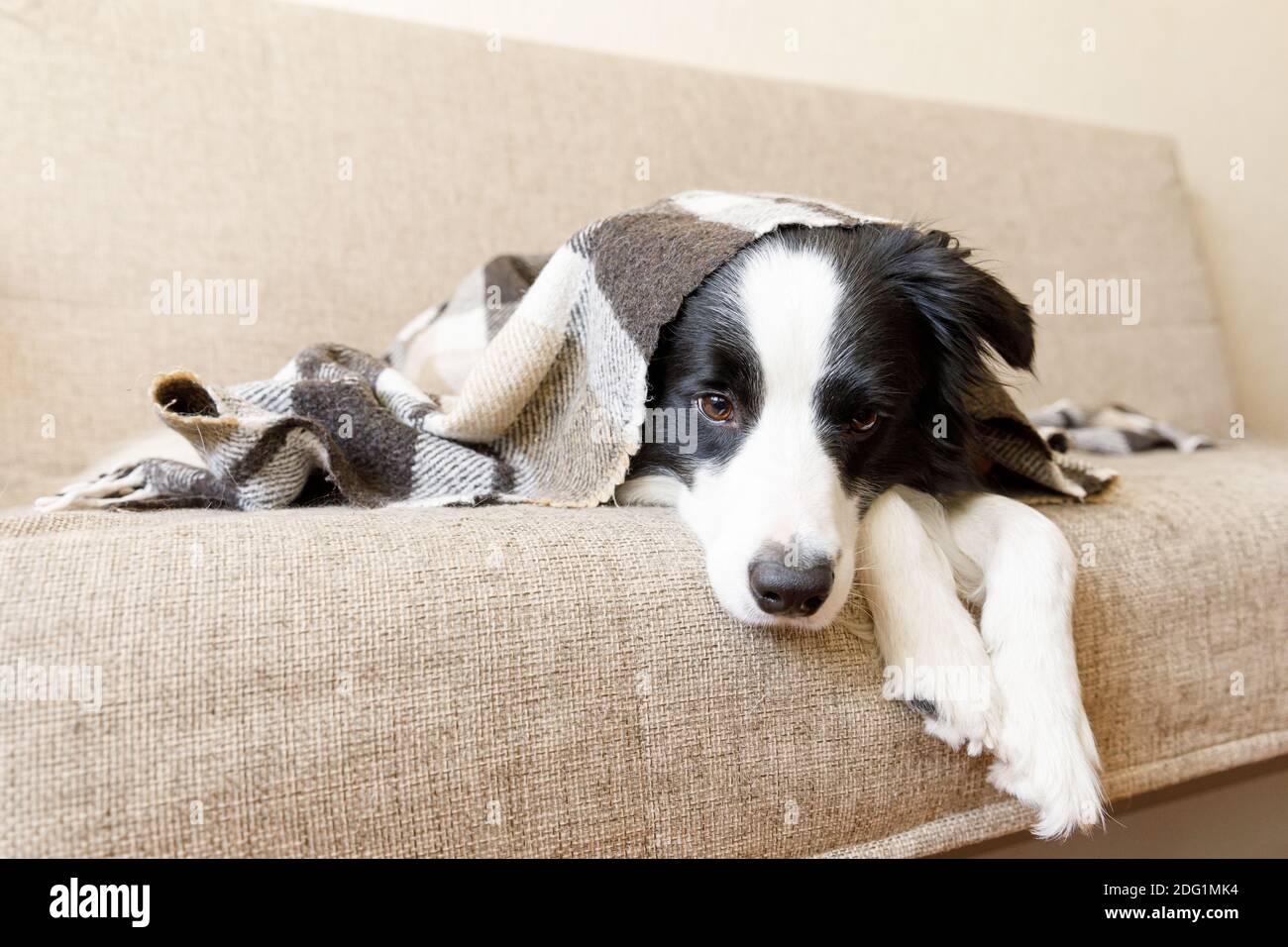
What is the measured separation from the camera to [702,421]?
1.24 meters

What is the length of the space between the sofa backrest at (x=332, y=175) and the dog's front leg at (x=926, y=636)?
4.16 feet

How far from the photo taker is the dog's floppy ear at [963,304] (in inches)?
51.8

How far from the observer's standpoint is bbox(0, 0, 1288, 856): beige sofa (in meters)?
0.80

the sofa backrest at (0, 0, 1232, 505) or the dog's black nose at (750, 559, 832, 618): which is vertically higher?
the sofa backrest at (0, 0, 1232, 505)

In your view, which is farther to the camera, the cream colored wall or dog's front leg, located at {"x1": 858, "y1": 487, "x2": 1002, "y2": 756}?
the cream colored wall

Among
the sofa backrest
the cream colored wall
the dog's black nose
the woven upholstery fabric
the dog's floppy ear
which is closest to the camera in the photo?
the woven upholstery fabric

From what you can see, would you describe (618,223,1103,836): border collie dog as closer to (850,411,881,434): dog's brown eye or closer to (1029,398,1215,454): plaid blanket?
(850,411,881,434): dog's brown eye

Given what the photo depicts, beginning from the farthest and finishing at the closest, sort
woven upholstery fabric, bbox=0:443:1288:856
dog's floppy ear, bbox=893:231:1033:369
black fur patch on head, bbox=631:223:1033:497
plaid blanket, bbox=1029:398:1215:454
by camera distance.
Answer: plaid blanket, bbox=1029:398:1215:454, dog's floppy ear, bbox=893:231:1033:369, black fur patch on head, bbox=631:223:1033:497, woven upholstery fabric, bbox=0:443:1288:856

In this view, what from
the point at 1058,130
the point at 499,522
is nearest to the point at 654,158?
the point at 1058,130

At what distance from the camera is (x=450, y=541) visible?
0.98m

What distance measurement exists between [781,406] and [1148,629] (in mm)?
555

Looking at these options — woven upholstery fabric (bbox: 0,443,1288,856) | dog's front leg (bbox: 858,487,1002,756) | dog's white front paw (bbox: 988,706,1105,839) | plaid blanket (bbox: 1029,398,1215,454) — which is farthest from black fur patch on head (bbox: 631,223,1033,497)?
plaid blanket (bbox: 1029,398,1215,454)

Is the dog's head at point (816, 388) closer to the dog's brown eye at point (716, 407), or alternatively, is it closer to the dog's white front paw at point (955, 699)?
the dog's brown eye at point (716, 407)
